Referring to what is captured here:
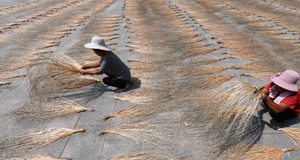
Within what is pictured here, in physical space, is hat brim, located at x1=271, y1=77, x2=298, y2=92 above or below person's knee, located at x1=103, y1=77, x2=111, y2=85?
above

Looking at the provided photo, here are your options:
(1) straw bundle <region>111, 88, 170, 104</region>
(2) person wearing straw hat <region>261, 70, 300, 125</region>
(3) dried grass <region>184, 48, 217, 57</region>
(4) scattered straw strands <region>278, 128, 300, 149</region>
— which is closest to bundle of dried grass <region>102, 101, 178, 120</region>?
(1) straw bundle <region>111, 88, 170, 104</region>

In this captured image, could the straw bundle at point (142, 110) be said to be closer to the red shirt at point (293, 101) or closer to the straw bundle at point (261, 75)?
the red shirt at point (293, 101)

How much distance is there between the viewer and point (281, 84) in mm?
1902

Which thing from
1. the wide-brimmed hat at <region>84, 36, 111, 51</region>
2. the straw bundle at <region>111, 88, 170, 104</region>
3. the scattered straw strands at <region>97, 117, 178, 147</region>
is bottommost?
the scattered straw strands at <region>97, 117, 178, 147</region>

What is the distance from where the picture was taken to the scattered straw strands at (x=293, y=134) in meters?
1.91

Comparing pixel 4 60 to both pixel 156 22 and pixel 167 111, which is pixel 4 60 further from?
pixel 156 22

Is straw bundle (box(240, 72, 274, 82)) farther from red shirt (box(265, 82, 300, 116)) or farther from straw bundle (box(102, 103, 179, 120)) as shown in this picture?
straw bundle (box(102, 103, 179, 120))

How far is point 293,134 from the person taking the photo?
1963 mm

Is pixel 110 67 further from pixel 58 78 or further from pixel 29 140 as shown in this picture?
pixel 29 140

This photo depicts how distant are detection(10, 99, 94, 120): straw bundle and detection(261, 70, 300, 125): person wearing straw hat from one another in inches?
72.6

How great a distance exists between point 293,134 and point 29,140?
2.32m

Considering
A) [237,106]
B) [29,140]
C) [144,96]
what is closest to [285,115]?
[237,106]

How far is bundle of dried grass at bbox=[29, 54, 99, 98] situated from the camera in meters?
2.61

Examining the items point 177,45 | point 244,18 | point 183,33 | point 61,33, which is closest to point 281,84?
point 177,45
